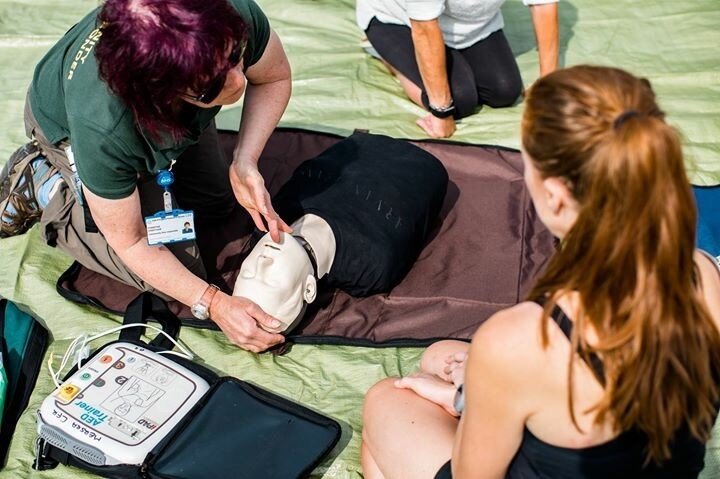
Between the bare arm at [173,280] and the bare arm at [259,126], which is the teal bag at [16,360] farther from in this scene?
the bare arm at [259,126]

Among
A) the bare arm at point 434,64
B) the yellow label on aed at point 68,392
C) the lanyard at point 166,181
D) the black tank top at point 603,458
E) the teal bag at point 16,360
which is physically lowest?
the teal bag at point 16,360

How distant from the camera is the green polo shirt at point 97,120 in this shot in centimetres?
194

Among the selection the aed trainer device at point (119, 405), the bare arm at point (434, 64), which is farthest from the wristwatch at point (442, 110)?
the aed trainer device at point (119, 405)

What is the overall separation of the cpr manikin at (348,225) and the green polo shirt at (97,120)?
34 cm

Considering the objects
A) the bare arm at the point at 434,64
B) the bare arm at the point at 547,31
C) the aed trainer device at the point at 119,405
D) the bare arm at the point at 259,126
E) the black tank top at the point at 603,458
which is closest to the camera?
the black tank top at the point at 603,458

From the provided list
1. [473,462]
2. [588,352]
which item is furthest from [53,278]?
[588,352]

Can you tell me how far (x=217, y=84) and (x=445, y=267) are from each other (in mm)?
903

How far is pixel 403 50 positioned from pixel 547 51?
0.49 metres

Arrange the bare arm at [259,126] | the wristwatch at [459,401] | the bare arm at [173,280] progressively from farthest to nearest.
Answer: the bare arm at [259,126] < the bare arm at [173,280] < the wristwatch at [459,401]

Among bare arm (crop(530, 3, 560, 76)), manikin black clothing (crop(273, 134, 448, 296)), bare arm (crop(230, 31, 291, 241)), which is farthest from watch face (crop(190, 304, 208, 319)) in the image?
bare arm (crop(530, 3, 560, 76))

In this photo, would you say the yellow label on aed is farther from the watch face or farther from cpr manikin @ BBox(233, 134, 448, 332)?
cpr manikin @ BBox(233, 134, 448, 332)

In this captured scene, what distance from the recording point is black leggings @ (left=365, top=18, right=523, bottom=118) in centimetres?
308

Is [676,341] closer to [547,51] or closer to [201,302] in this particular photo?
[201,302]

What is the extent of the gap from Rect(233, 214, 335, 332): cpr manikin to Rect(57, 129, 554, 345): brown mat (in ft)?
0.44
